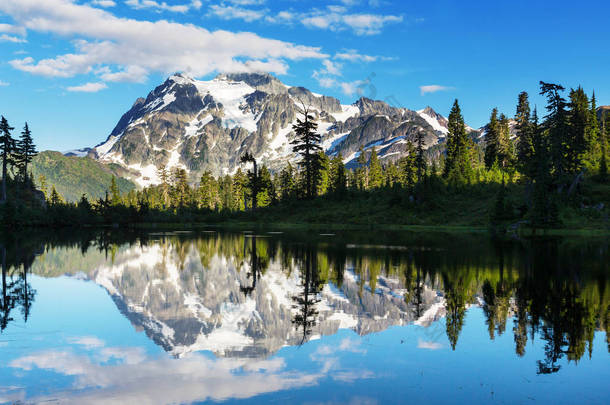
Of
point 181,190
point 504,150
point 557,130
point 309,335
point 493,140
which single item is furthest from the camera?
point 181,190

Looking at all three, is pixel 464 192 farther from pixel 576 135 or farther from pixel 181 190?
pixel 181 190

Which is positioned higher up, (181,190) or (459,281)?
(181,190)

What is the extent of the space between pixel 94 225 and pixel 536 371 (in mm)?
97459

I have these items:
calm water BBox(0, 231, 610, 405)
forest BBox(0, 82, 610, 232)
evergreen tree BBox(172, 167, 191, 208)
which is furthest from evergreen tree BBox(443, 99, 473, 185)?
evergreen tree BBox(172, 167, 191, 208)

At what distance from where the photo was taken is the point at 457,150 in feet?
327

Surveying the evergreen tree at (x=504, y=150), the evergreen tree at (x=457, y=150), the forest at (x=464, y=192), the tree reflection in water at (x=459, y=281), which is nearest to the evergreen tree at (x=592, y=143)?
the forest at (x=464, y=192)

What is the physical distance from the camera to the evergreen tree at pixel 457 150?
9025 centimetres

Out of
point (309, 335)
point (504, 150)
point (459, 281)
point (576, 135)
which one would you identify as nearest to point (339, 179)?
point (504, 150)

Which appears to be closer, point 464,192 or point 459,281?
point 459,281

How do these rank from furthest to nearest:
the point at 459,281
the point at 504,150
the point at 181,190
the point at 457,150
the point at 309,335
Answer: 1. the point at 181,190
2. the point at 504,150
3. the point at 457,150
4. the point at 459,281
5. the point at 309,335

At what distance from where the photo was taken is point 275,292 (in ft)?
67.6

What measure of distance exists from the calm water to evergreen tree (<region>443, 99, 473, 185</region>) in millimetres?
64632

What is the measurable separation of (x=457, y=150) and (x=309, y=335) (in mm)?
92626

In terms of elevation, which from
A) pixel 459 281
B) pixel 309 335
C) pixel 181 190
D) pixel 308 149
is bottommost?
pixel 309 335
